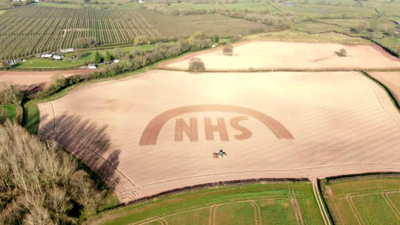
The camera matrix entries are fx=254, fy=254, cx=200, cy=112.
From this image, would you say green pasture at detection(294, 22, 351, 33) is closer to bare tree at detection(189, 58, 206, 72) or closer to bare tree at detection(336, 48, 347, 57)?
bare tree at detection(336, 48, 347, 57)

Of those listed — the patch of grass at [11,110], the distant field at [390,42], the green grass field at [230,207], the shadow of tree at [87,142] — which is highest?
the distant field at [390,42]

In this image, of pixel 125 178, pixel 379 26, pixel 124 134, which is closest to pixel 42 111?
pixel 124 134

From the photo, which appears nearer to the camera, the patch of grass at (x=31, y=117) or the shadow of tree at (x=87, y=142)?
the shadow of tree at (x=87, y=142)

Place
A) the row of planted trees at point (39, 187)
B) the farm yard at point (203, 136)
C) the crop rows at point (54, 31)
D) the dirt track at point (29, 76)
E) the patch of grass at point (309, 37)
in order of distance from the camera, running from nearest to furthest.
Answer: the row of planted trees at point (39, 187) → the farm yard at point (203, 136) → the dirt track at point (29, 76) → the crop rows at point (54, 31) → the patch of grass at point (309, 37)

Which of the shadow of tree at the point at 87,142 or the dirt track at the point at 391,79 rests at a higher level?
the dirt track at the point at 391,79

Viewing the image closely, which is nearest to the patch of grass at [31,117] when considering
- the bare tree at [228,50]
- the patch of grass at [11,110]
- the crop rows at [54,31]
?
the patch of grass at [11,110]

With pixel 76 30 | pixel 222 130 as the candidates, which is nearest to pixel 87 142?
pixel 222 130

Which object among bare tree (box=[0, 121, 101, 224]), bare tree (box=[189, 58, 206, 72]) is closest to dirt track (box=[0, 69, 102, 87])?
bare tree (box=[189, 58, 206, 72])

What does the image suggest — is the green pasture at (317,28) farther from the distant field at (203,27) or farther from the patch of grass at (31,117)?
the patch of grass at (31,117)
